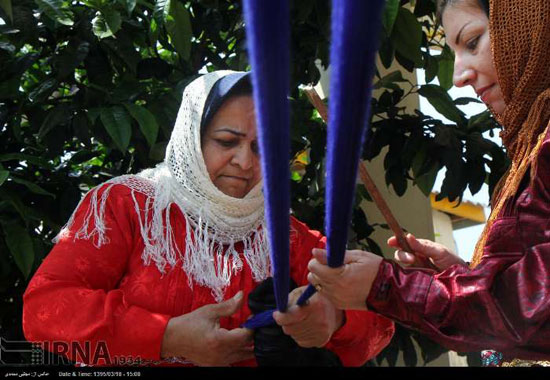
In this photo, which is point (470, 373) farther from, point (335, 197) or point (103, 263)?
point (103, 263)

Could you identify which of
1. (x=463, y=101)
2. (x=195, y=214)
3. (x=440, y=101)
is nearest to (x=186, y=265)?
(x=195, y=214)

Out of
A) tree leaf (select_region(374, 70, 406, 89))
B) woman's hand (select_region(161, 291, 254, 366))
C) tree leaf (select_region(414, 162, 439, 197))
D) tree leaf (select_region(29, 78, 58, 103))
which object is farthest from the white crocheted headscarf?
tree leaf (select_region(374, 70, 406, 89))

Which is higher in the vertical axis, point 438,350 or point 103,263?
point 103,263

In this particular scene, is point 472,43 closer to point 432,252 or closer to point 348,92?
point 432,252

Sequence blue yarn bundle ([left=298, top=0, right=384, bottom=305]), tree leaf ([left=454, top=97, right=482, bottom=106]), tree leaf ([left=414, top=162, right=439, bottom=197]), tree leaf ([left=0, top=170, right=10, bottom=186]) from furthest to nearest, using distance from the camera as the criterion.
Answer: tree leaf ([left=454, top=97, right=482, bottom=106]), tree leaf ([left=414, top=162, right=439, bottom=197]), tree leaf ([left=0, top=170, right=10, bottom=186]), blue yarn bundle ([left=298, top=0, right=384, bottom=305])

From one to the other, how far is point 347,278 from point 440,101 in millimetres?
1143

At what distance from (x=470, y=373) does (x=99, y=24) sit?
121cm

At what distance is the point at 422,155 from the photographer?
2.14 m

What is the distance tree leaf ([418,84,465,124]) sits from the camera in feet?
7.06

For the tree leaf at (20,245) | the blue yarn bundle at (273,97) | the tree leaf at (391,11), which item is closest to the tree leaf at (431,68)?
the tree leaf at (391,11)

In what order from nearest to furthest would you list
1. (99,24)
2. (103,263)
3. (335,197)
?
(335,197) < (103,263) < (99,24)

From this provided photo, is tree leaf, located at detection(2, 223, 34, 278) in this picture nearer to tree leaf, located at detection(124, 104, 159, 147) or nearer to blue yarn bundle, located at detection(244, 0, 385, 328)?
tree leaf, located at detection(124, 104, 159, 147)

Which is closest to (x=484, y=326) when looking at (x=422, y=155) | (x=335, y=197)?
(x=335, y=197)

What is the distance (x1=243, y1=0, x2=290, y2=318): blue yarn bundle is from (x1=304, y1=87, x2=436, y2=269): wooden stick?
A: 0.29 m
